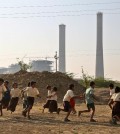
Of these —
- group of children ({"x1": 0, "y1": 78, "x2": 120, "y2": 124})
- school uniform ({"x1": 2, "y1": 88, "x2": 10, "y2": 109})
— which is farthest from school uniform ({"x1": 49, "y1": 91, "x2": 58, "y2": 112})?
school uniform ({"x1": 2, "y1": 88, "x2": 10, "y2": 109})

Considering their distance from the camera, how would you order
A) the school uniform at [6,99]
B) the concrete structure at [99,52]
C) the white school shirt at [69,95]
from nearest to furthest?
the white school shirt at [69,95] < the school uniform at [6,99] < the concrete structure at [99,52]

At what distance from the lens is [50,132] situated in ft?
43.8

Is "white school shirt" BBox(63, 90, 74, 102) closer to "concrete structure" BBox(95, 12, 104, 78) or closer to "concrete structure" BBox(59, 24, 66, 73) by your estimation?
"concrete structure" BBox(95, 12, 104, 78)

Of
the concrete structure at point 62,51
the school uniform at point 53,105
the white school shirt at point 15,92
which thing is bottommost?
the school uniform at point 53,105

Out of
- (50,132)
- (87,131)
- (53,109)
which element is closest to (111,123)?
(87,131)

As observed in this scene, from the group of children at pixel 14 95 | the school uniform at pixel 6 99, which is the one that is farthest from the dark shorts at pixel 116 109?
the school uniform at pixel 6 99

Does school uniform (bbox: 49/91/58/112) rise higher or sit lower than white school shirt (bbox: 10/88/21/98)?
lower

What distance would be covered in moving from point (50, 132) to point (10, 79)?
28029 millimetres

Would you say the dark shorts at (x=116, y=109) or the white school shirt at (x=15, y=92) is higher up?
the white school shirt at (x=15, y=92)

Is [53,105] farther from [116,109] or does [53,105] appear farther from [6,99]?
[116,109]

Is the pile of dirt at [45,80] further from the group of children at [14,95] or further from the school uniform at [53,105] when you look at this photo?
the group of children at [14,95]

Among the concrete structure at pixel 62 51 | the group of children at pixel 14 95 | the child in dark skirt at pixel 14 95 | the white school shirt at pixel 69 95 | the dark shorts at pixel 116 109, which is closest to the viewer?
the dark shorts at pixel 116 109

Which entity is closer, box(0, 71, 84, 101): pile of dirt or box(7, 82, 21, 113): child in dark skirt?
box(7, 82, 21, 113): child in dark skirt

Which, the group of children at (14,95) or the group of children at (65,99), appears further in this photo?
the group of children at (14,95)
